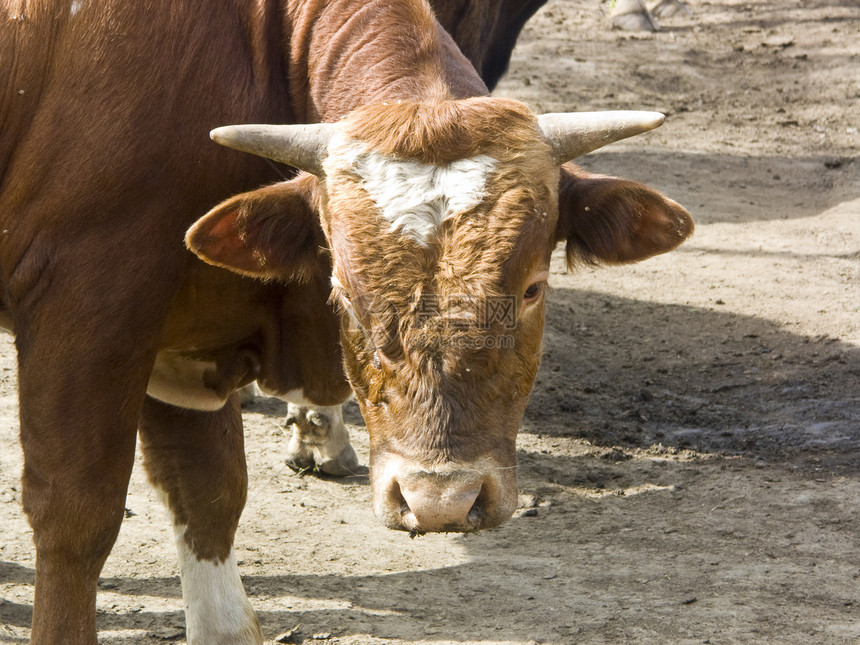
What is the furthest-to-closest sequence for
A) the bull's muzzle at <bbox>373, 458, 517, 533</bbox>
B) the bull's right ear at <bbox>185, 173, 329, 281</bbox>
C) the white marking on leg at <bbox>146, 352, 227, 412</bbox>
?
1. the white marking on leg at <bbox>146, 352, 227, 412</bbox>
2. the bull's right ear at <bbox>185, 173, 329, 281</bbox>
3. the bull's muzzle at <bbox>373, 458, 517, 533</bbox>

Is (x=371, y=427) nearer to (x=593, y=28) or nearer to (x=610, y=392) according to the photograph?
(x=610, y=392)

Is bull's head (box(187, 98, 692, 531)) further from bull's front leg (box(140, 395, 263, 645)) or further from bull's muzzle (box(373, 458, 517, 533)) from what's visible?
bull's front leg (box(140, 395, 263, 645))

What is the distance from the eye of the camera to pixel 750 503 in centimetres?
464

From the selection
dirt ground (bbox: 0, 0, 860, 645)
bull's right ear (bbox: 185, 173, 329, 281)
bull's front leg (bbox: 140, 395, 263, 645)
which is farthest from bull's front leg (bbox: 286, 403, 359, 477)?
bull's right ear (bbox: 185, 173, 329, 281)

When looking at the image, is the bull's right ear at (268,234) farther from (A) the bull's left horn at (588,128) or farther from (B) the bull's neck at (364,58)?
(A) the bull's left horn at (588,128)

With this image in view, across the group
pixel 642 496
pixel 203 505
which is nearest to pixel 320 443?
pixel 203 505

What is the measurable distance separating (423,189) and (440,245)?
0.50 feet

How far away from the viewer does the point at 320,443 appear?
5117 mm

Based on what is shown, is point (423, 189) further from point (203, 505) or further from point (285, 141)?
point (203, 505)

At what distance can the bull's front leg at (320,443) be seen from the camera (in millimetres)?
5062

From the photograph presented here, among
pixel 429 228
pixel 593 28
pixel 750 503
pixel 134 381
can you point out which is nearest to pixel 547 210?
pixel 429 228

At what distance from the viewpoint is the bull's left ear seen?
9.79 ft

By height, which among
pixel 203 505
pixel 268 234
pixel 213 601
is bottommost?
pixel 213 601

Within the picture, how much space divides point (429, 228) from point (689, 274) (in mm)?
4956
